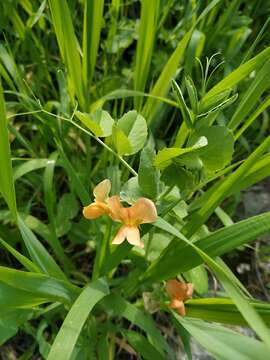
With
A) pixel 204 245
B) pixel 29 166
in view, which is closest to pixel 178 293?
pixel 204 245

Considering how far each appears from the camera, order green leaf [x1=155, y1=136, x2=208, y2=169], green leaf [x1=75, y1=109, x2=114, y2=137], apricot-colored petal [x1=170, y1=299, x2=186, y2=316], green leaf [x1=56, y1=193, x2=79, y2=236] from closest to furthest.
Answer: green leaf [x1=155, y1=136, x2=208, y2=169] < green leaf [x1=75, y1=109, x2=114, y2=137] < apricot-colored petal [x1=170, y1=299, x2=186, y2=316] < green leaf [x1=56, y1=193, x2=79, y2=236]

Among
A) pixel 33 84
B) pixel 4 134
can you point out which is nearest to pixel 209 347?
pixel 4 134

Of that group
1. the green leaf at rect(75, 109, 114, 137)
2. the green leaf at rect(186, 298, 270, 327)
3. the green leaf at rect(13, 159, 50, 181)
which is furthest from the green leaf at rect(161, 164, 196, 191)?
the green leaf at rect(13, 159, 50, 181)

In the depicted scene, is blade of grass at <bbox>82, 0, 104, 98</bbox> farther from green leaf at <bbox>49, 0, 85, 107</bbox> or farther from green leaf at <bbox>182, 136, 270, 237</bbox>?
green leaf at <bbox>182, 136, 270, 237</bbox>

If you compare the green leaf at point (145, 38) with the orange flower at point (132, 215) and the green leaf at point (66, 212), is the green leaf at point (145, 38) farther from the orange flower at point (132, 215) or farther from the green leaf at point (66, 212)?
the orange flower at point (132, 215)

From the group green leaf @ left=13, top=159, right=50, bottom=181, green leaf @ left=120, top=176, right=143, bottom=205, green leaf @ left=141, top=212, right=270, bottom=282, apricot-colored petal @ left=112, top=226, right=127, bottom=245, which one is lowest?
green leaf @ left=13, top=159, right=50, bottom=181

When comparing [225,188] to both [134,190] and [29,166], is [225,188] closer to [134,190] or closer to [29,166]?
[134,190]
